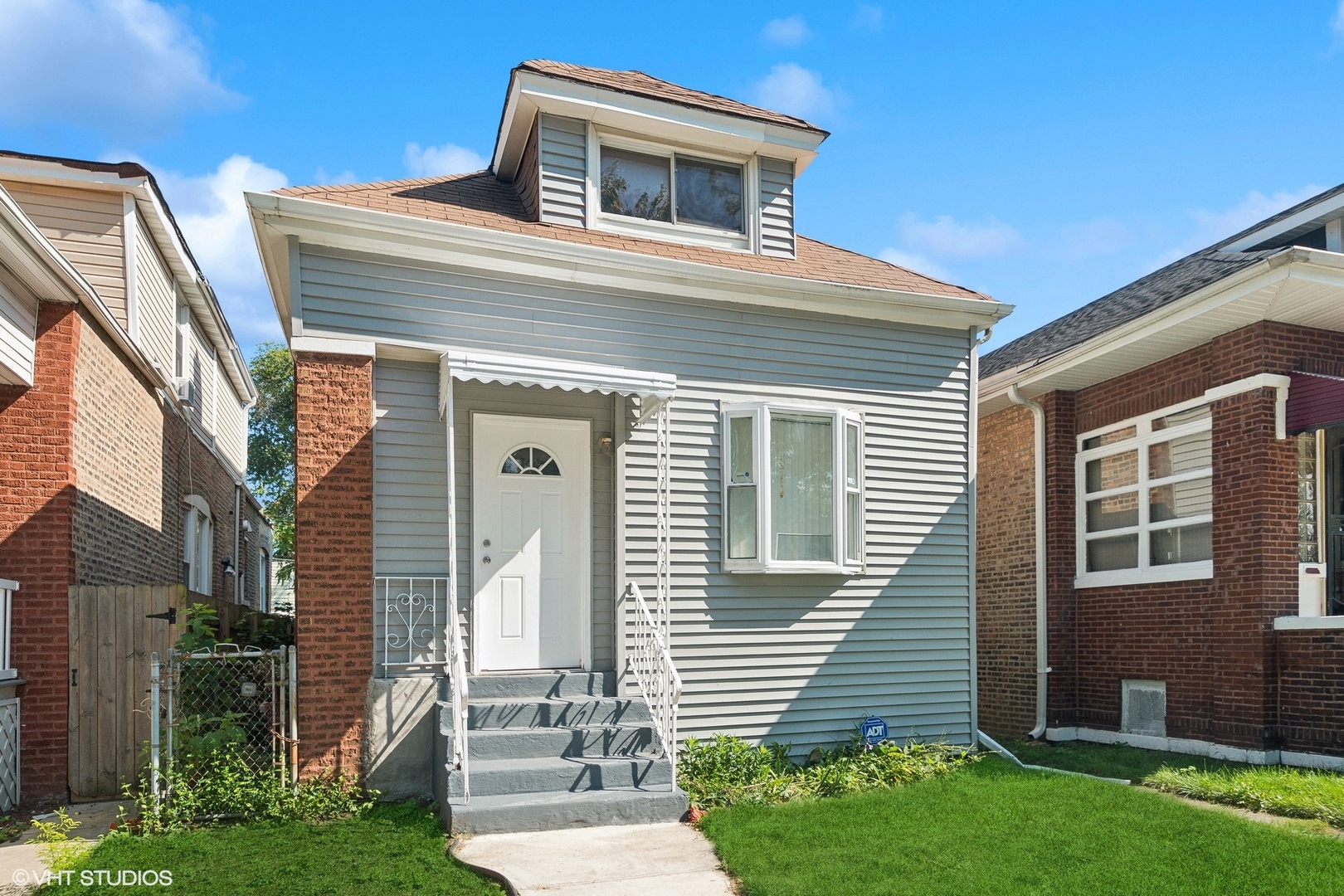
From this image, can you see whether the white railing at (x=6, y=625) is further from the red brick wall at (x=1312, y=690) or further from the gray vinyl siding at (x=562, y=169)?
the red brick wall at (x=1312, y=690)

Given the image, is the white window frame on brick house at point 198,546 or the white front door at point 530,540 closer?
the white front door at point 530,540

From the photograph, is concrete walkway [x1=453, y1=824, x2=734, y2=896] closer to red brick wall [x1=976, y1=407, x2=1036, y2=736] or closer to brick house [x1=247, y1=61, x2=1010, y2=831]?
brick house [x1=247, y1=61, x2=1010, y2=831]

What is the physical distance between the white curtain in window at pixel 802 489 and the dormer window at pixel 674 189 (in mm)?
2234

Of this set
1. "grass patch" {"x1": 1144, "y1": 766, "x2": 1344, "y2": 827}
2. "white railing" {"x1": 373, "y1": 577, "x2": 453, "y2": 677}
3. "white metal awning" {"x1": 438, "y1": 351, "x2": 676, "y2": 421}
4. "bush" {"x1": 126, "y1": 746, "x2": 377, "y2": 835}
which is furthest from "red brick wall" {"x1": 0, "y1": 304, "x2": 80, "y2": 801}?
"grass patch" {"x1": 1144, "y1": 766, "x2": 1344, "y2": 827}

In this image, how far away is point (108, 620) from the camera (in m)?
8.33

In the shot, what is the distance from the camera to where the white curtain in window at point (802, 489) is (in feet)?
30.0

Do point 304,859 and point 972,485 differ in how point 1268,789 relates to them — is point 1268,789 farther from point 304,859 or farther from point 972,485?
point 304,859

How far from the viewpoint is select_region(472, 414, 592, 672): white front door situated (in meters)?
8.35

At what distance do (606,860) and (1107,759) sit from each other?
558cm

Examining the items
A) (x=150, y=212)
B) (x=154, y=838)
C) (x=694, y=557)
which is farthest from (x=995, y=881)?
(x=150, y=212)

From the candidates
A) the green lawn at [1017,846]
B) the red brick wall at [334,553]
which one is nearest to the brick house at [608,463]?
the red brick wall at [334,553]

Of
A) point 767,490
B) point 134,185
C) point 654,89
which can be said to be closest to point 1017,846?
point 767,490

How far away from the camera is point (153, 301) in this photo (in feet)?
38.5

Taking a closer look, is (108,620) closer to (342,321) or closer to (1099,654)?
(342,321)
